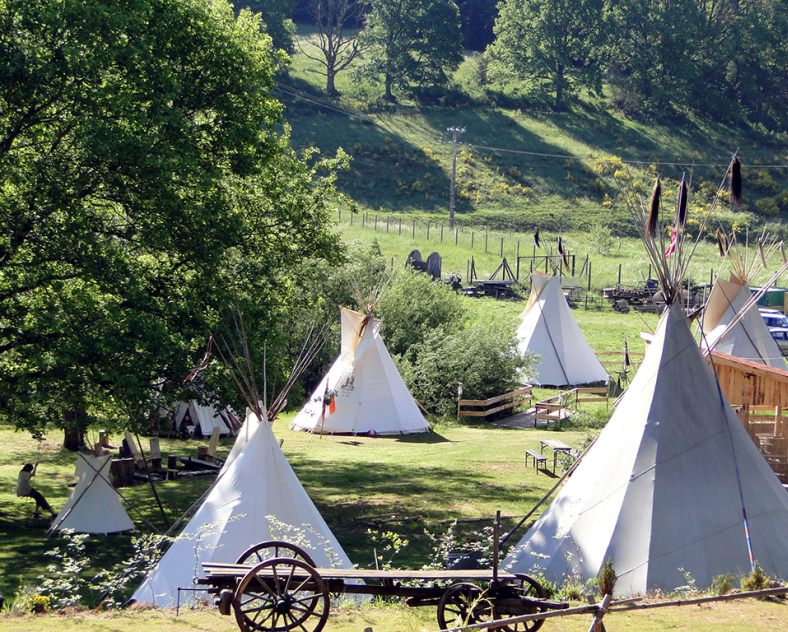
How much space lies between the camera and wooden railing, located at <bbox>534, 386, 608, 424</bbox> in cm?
2127

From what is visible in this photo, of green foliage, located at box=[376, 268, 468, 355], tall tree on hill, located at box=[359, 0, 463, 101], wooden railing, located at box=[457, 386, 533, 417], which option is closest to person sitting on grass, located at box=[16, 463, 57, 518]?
wooden railing, located at box=[457, 386, 533, 417]

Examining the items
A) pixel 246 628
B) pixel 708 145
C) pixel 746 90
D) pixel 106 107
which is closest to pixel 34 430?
pixel 106 107

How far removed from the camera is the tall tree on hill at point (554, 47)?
7969 centimetres

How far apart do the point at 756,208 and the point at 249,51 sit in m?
54.1

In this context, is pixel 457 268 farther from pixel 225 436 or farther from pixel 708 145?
pixel 708 145

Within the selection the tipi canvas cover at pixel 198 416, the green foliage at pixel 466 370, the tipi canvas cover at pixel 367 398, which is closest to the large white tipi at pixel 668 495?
the tipi canvas cover at pixel 367 398

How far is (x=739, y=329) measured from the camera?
23547 millimetres

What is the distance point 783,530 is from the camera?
924cm

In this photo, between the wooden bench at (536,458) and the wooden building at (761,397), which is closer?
the wooden building at (761,397)

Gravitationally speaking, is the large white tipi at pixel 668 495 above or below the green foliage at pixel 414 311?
below

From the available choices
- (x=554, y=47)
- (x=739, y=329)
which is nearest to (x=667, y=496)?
(x=739, y=329)

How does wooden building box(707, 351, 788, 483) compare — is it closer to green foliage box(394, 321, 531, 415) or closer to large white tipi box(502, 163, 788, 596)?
large white tipi box(502, 163, 788, 596)

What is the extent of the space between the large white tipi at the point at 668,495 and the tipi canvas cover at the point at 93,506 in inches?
240

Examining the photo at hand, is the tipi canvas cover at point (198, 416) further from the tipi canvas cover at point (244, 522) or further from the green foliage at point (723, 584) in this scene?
the green foliage at point (723, 584)
